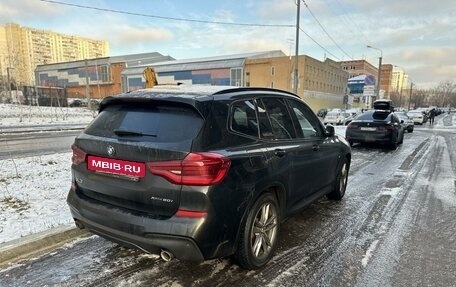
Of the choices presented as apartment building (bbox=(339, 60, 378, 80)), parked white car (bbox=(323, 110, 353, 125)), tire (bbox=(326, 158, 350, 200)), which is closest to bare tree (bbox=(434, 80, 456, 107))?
apartment building (bbox=(339, 60, 378, 80))

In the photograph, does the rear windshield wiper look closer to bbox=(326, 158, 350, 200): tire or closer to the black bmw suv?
the black bmw suv

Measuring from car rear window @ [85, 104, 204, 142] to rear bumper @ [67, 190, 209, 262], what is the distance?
0.67 metres

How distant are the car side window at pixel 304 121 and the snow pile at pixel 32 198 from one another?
10.4 feet

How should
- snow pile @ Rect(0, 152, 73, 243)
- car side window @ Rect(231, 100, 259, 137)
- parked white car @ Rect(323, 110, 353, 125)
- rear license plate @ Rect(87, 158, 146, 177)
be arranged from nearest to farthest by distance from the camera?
rear license plate @ Rect(87, 158, 146, 177), car side window @ Rect(231, 100, 259, 137), snow pile @ Rect(0, 152, 73, 243), parked white car @ Rect(323, 110, 353, 125)

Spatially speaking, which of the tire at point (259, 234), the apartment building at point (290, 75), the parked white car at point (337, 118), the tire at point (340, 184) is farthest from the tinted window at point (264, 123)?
the apartment building at point (290, 75)

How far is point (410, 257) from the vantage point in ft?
12.1

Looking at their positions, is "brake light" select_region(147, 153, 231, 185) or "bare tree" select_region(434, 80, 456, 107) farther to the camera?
"bare tree" select_region(434, 80, 456, 107)

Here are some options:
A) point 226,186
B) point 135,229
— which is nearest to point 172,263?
point 135,229

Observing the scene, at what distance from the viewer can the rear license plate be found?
2773 mm

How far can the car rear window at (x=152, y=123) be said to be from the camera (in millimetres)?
2785

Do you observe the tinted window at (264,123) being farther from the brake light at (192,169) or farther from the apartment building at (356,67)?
the apartment building at (356,67)

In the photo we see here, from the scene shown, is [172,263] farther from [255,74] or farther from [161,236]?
[255,74]

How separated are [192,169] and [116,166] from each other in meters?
0.75

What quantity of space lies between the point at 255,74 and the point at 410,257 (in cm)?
5635
